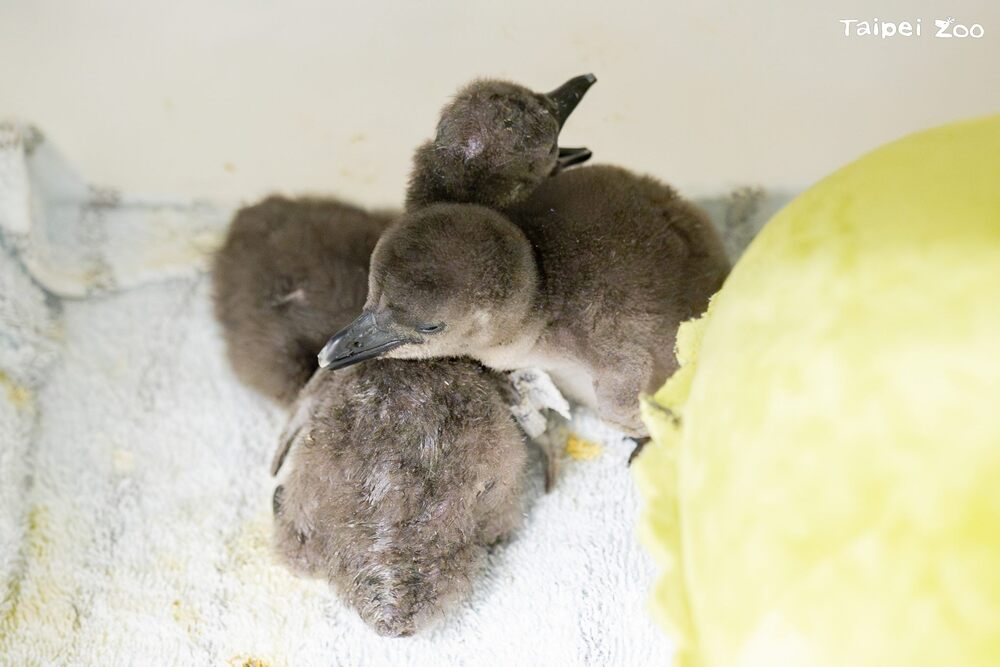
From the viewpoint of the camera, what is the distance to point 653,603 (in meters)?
0.74

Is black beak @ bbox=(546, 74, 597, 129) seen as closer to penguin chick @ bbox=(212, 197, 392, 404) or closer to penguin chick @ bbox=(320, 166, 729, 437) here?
penguin chick @ bbox=(320, 166, 729, 437)

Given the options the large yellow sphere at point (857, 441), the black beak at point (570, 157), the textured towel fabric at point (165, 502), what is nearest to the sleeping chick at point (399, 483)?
the textured towel fabric at point (165, 502)

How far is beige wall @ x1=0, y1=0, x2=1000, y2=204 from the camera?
1.43 meters

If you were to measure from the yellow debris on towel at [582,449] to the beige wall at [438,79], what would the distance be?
19.7 inches

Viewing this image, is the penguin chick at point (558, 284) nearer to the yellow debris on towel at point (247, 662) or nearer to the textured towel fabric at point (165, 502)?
the textured towel fabric at point (165, 502)

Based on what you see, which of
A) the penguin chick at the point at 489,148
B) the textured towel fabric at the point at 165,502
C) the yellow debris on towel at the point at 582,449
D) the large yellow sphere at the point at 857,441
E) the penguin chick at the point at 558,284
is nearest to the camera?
the large yellow sphere at the point at 857,441

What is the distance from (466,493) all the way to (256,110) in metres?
0.82

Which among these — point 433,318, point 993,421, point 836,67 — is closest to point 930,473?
point 993,421

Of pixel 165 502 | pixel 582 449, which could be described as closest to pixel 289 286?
pixel 165 502

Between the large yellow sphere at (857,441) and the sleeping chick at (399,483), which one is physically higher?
the large yellow sphere at (857,441)

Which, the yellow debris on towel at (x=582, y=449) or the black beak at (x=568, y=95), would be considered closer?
the black beak at (x=568, y=95)

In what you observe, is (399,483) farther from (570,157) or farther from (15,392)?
(15,392)

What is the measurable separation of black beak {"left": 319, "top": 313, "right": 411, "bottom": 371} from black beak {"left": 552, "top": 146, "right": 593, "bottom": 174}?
1.31ft

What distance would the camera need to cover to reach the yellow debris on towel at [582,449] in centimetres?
145
